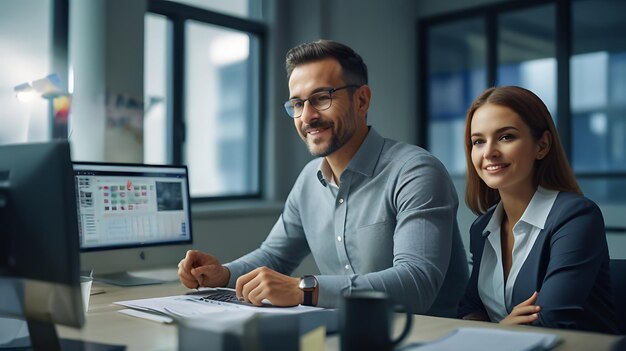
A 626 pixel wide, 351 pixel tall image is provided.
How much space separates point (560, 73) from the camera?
171 inches

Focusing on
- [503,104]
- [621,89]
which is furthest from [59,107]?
[621,89]

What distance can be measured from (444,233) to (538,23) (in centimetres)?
364

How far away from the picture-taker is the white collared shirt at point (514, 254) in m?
1.51

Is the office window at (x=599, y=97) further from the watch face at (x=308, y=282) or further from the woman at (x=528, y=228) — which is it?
the watch face at (x=308, y=282)

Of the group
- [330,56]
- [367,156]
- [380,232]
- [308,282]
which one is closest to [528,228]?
[380,232]

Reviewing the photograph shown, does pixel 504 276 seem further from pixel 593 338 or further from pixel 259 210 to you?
pixel 259 210

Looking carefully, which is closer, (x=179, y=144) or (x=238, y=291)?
(x=238, y=291)

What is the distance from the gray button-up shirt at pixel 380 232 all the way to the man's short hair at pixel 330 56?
0.19 m

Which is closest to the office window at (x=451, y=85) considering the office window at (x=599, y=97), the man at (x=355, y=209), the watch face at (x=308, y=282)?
the office window at (x=599, y=97)

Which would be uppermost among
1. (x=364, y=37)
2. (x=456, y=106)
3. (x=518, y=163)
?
(x=364, y=37)

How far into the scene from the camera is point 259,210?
367 cm

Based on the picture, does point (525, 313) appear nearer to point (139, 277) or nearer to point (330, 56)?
point (330, 56)

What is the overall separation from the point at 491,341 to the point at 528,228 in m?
0.66

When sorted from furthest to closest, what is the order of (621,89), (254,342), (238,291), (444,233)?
(621,89)
(444,233)
(238,291)
(254,342)
